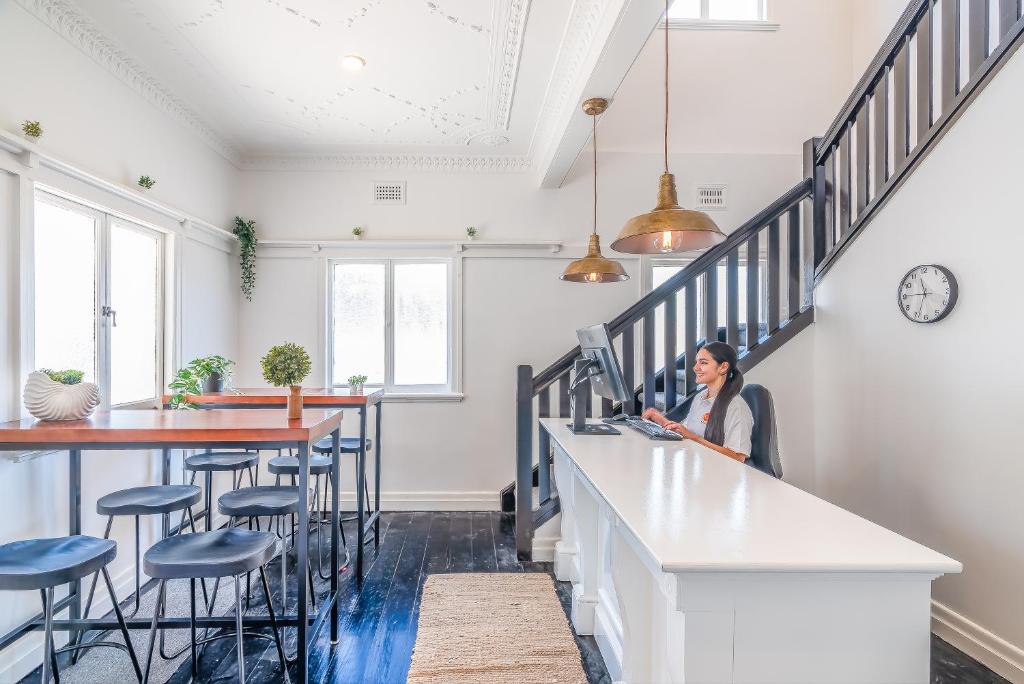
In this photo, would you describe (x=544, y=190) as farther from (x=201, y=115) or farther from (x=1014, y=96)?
(x=1014, y=96)

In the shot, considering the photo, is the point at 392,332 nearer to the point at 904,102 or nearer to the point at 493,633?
the point at 493,633

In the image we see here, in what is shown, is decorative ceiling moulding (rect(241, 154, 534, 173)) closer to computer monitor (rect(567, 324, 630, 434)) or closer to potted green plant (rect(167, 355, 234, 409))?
potted green plant (rect(167, 355, 234, 409))

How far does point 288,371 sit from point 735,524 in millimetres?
1768

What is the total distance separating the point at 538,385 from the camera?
3102 mm

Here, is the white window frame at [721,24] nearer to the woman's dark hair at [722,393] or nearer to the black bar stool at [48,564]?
the woman's dark hair at [722,393]

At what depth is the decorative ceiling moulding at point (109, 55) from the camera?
234 cm

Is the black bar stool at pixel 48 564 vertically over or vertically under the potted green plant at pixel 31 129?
under

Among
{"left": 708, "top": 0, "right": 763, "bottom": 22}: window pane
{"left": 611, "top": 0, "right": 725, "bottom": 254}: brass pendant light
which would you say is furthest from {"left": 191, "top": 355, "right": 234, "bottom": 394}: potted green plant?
{"left": 708, "top": 0, "right": 763, "bottom": 22}: window pane

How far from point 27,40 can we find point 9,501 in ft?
6.59

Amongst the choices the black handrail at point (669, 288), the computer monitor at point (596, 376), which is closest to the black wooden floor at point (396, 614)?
the computer monitor at point (596, 376)

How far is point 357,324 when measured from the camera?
14.4 ft

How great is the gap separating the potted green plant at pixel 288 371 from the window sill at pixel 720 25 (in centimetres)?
387

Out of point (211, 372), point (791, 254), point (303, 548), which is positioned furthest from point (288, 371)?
point (791, 254)

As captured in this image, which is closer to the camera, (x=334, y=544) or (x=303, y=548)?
(x=303, y=548)
